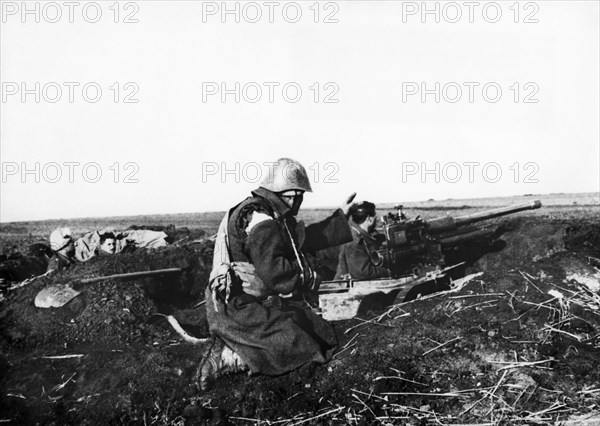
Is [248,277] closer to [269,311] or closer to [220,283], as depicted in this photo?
[220,283]

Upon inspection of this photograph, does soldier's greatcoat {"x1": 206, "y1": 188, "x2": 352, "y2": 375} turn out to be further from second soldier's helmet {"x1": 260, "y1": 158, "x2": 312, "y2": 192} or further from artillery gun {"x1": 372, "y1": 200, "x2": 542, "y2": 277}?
artillery gun {"x1": 372, "y1": 200, "x2": 542, "y2": 277}

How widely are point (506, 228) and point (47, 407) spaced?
774 centimetres

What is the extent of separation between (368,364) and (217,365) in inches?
62.4

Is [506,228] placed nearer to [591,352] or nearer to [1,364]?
[591,352]

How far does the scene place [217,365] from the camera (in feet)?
16.2

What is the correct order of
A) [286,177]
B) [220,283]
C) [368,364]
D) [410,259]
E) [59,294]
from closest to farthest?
[368,364] → [220,283] → [286,177] → [59,294] → [410,259]

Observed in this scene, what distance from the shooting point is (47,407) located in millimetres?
4785

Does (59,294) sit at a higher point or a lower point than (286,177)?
lower

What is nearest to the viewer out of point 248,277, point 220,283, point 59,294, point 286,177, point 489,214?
point 220,283

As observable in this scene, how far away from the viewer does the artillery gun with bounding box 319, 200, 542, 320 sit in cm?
628

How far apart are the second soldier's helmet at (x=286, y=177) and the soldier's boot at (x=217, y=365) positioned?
1.88 m

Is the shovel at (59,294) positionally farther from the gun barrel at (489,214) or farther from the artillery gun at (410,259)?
the gun barrel at (489,214)

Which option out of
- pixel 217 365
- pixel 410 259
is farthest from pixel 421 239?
pixel 217 365

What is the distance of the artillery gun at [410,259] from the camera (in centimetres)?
628
